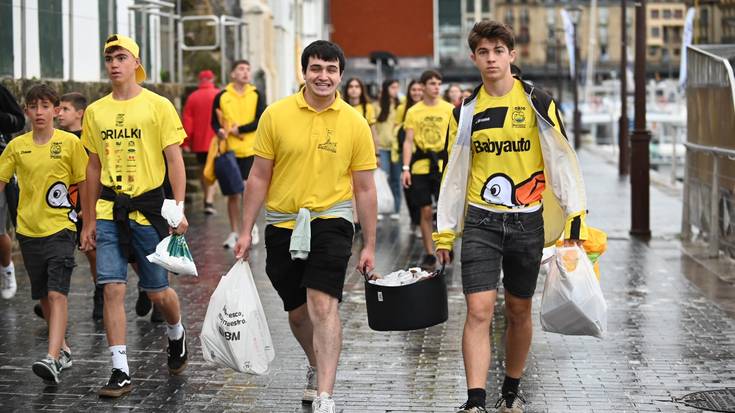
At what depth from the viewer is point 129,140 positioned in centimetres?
747

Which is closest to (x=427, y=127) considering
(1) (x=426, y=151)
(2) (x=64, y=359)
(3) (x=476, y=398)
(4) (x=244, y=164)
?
(1) (x=426, y=151)

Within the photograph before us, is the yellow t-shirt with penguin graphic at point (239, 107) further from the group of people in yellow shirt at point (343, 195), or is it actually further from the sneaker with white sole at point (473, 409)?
the sneaker with white sole at point (473, 409)

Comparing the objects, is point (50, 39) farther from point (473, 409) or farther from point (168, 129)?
point (473, 409)

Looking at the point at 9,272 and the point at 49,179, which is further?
the point at 9,272

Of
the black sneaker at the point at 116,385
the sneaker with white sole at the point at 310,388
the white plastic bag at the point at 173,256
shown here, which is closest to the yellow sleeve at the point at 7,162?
the white plastic bag at the point at 173,256

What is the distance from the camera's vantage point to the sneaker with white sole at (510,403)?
700 cm

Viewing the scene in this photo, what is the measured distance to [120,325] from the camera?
7.47 metres

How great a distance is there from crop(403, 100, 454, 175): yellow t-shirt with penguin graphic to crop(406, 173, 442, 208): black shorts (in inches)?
2.2

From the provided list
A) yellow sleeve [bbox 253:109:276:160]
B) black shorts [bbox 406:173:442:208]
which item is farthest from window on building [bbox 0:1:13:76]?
yellow sleeve [bbox 253:109:276:160]

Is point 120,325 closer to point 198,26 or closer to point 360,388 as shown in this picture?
point 360,388

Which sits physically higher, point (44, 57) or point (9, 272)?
point (44, 57)

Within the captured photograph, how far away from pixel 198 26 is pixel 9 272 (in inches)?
569

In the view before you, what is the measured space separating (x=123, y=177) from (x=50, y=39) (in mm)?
8421

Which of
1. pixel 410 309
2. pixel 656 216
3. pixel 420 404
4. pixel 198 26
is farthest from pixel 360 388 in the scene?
pixel 198 26
